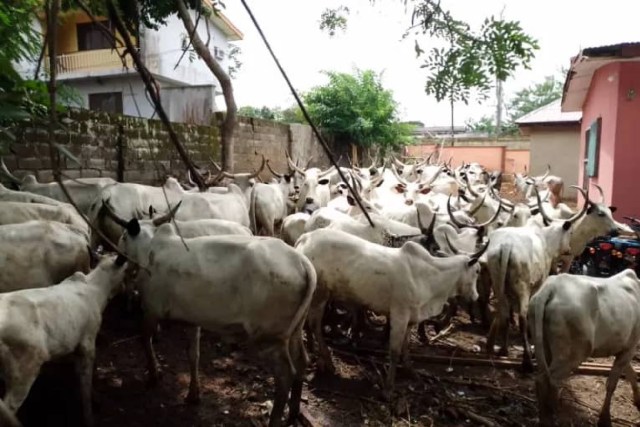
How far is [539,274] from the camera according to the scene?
21.1ft

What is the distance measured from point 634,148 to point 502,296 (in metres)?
5.31

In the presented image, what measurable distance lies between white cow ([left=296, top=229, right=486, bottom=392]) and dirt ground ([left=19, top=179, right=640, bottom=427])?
345 mm

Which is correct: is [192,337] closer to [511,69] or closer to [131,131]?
[511,69]

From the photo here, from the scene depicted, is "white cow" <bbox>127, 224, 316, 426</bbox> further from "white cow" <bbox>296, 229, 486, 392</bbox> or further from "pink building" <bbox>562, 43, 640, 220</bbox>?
"pink building" <bbox>562, 43, 640, 220</bbox>

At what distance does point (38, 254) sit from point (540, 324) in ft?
13.4

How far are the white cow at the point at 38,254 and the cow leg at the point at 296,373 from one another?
1920 millimetres

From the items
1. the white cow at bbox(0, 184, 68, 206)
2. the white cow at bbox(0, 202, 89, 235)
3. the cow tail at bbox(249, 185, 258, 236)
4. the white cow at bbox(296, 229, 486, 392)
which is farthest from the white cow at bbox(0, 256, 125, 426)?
the cow tail at bbox(249, 185, 258, 236)

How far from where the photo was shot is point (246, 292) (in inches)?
162

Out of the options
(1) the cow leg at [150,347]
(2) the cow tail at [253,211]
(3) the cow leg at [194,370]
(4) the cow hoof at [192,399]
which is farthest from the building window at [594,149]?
(1) the cow leg at [150,347]

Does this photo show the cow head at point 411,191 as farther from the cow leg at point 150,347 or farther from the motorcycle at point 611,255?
the cow leg at point 150,347

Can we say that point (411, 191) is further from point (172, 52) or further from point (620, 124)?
point (172, 52)

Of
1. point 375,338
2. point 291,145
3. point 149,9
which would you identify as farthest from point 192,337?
point 291,145

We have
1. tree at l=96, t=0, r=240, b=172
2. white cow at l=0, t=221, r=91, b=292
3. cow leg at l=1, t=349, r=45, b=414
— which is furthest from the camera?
white cow at l=0, t=221, r=91, b=292

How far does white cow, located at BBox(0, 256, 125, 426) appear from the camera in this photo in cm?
337
